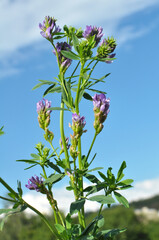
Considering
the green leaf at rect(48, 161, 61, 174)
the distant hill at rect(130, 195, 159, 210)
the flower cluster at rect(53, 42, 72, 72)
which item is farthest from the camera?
the distant hill at rect(130, 195, 159, 210)

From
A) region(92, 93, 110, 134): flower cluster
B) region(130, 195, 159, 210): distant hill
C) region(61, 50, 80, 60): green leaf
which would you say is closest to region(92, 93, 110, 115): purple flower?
region(92, 93, 110, 134): flower cluster

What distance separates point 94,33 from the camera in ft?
7.34

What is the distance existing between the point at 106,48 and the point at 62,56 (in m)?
0.27

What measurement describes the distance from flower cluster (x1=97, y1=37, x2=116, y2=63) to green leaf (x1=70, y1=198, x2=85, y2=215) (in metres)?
0.86

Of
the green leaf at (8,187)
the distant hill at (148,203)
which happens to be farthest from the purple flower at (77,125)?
the distant hill at (148,203)

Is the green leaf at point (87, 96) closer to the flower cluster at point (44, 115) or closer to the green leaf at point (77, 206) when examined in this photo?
the flower cluster at point (44, 115)

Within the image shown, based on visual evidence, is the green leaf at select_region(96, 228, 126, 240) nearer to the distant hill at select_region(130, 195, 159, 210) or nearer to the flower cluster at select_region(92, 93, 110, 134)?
the flower cluster at select_region(92, 93, 110, 134)

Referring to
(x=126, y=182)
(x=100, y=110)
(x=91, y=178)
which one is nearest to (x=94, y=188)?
(x=91, y=178)

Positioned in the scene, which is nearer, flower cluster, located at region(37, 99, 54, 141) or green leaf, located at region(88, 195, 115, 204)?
green leaf, located at region(88, 195, 115, 204)

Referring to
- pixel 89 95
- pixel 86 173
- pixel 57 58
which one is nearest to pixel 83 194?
pixel 86 173

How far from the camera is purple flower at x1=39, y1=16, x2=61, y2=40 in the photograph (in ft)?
7.40

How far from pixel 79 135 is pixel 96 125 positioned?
0.13m

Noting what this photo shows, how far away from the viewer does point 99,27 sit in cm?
224

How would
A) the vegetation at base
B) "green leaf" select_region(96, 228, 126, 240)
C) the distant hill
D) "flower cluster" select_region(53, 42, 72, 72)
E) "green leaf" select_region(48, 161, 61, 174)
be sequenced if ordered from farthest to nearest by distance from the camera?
the distant hill < the vegetation at base < "flower cluster" select_region(53, 42, 72, 72) < "green leaf" select_region(48, 161, 61, 174) < "green leaf" select_region(96, 228, 126, 240)
